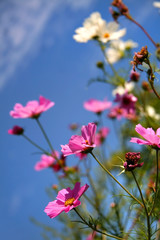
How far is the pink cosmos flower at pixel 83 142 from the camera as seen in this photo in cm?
40

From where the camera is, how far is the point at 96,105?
Result: 1115mm

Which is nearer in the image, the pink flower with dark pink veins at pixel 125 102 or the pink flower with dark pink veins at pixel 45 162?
the pink flower with dark pink veins at pixel 125 102

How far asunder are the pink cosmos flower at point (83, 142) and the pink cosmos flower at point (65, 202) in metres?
0.05

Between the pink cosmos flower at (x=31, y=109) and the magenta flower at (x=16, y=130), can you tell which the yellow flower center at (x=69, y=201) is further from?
the magenta flower at (x=16, y=130)

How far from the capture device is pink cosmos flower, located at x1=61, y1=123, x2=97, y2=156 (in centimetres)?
40

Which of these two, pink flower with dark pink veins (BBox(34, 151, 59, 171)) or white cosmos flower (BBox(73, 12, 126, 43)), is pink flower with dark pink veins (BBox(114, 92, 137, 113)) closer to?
white cosmos flower (BBox(73, 12, 126, 43))

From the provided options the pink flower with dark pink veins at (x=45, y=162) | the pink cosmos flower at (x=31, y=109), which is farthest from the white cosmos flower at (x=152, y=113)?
the pink cosmos flower at (x=31, y=109)

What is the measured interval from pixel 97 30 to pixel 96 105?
1.24ft

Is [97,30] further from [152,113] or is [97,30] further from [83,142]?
[152,113]

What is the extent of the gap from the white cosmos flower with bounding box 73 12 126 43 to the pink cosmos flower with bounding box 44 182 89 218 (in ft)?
1.54

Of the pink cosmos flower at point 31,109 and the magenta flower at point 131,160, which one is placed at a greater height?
the pink cosmos flower at point 31,109

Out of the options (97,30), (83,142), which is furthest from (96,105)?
(83,142)

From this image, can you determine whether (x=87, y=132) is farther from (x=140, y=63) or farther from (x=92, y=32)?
(x=92, y=32)

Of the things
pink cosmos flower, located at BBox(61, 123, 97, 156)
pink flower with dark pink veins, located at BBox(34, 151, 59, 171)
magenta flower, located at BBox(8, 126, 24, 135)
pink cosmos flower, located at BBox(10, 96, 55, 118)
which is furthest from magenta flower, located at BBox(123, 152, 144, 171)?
pink flower with dark pink veins, located at BBox(34, 151, 59, 171)
